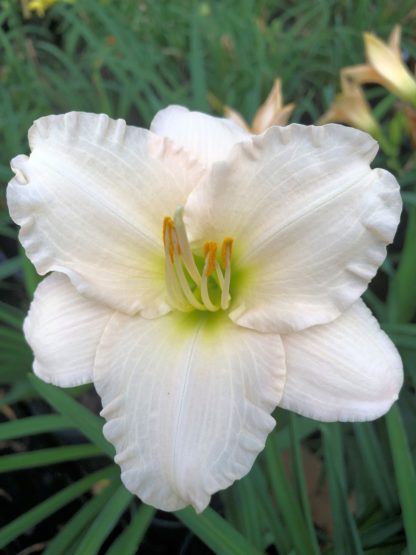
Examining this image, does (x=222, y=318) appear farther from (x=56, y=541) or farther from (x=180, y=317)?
(x=56, y=541)

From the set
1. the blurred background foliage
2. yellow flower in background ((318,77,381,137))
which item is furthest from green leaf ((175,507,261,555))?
yellow flower in background ((318,77,381,137))

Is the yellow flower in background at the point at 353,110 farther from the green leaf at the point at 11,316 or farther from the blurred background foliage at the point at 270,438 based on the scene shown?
the green leaf at the point at 11,316

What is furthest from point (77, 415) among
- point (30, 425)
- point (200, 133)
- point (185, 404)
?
point (200, 133)

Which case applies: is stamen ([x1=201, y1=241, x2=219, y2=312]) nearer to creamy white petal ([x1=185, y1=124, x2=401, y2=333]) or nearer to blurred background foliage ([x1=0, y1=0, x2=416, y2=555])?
creamy white petal ([x1=185, y1=124, x2=401, y2=333])

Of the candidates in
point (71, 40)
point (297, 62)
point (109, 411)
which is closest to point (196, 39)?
point (297, 62)

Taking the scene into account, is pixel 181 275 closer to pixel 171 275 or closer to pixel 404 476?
pixel 171 275
